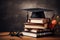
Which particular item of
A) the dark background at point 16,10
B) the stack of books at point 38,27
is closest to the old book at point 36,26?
the stack of books at point 38,27

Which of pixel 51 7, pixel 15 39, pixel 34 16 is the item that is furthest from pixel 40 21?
pixel 51 7

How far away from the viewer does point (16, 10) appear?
205 centimetres

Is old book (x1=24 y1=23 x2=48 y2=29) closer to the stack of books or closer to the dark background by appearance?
the stack of books

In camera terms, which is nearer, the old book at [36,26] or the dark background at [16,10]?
the old book at [36,26]

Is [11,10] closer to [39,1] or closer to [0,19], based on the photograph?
[0,19]

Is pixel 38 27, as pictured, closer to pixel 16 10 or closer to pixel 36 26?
pixel 36 26

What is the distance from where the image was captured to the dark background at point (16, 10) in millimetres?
2021

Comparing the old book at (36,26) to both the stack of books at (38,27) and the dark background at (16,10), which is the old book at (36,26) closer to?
the stack of books at (38,27)

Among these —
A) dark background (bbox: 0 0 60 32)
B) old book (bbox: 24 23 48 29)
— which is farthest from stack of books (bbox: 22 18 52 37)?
dark background (bbox: 0 0 60 32)

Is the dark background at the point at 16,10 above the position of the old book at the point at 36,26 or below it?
above

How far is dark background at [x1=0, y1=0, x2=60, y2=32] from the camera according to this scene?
202cm

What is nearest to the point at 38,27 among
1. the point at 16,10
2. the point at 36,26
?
the point at 36,26

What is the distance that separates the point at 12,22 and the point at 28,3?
290mm

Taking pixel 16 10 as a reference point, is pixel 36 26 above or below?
below
